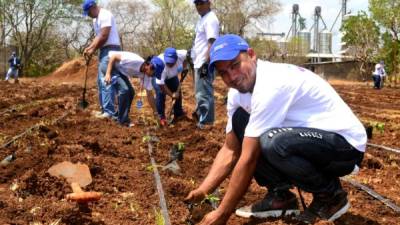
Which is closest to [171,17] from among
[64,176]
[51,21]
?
[51,21]

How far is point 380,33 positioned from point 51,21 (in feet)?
Result: 91.3

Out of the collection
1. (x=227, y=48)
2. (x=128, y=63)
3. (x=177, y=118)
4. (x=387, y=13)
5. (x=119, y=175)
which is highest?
(x=387, y=13)

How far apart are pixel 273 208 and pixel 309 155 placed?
22.8 inches

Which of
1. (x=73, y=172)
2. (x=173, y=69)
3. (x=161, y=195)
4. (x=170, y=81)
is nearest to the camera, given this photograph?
(x=161, y=195)

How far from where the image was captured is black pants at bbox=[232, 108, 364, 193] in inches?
118

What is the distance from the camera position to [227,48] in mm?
2830

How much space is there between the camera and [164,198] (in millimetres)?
3822

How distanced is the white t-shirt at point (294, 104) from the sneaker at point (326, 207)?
1.12 feet

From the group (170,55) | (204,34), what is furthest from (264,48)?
(204,34)

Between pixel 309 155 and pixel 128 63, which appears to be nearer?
pixel 309 155

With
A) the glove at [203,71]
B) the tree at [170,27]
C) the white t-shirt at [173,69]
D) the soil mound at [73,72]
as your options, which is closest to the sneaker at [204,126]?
the glove at [203,71]

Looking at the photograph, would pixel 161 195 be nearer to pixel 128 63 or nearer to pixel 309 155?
pixel 309 155

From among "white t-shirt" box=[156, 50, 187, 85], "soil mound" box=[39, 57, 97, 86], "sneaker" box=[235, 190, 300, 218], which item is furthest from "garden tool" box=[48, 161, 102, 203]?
"soil mound" box=[39, 57, 97, 86]

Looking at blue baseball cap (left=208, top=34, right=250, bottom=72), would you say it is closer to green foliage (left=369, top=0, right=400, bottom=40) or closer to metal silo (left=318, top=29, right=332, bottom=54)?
green foliage (left=369, top=0, right=400, bottom=40)
